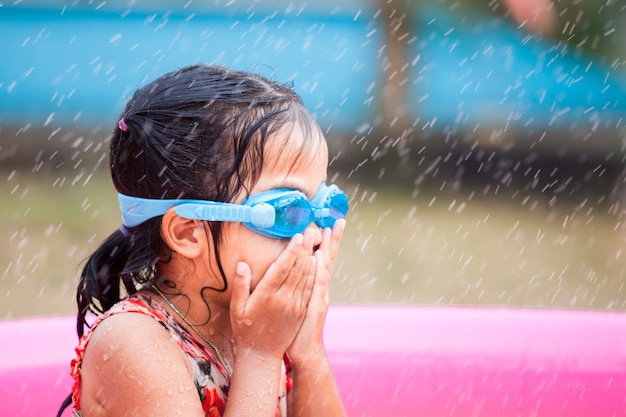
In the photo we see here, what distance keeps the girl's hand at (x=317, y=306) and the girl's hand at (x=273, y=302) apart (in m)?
0.04

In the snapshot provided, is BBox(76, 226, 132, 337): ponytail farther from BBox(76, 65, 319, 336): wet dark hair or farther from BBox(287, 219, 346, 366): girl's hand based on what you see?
BBox(287, 219, 346, 366): girl's hand

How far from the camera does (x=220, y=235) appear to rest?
190cm

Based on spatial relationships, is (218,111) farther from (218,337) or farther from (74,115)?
(74,115)

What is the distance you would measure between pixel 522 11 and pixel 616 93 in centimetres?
151

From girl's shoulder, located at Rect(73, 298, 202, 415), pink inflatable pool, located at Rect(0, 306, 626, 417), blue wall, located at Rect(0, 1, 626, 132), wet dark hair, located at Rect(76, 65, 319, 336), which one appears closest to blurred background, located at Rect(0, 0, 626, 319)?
blue wall, located at Rect(0, 1, 626, 132)

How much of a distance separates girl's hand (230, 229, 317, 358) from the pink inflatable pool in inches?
39.9

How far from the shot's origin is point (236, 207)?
1.85 metres

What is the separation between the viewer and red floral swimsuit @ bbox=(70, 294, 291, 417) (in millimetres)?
1837

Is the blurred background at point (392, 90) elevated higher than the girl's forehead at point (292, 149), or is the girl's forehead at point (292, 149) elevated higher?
the girl's forehead at point (292, 149)

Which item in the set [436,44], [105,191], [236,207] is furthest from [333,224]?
[436,44]

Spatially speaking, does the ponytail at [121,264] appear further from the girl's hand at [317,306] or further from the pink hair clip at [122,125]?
the girl's hand at [317,306]

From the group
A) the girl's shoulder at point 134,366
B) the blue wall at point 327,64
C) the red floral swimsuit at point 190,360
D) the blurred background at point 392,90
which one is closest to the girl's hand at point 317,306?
the red floral swimsuit at point 190,360

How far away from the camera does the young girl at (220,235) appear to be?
1822mm

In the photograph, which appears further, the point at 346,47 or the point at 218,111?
Answer: the point at 346,47
